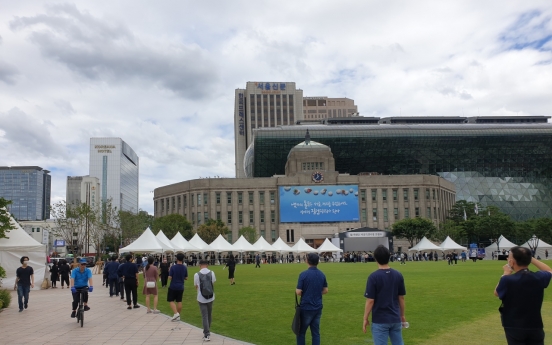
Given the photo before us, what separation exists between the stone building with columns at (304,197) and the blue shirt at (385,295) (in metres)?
87.0

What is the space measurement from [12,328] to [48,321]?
1398 millimetres

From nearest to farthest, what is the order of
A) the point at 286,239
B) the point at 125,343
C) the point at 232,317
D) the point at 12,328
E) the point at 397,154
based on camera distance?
the point at 125,343 → the point at 12,328 → the point at 232,317 → the point at 286,239 → the point at 397,154

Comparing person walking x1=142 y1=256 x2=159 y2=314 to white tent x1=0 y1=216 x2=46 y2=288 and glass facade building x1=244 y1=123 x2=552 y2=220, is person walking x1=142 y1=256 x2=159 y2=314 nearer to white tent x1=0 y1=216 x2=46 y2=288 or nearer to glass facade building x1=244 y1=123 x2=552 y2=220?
white tent x1=0 y1=216 x2=46 y2=288

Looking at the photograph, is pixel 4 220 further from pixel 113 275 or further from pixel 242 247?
pixel 242 247

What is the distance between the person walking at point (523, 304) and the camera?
6253 millimetres

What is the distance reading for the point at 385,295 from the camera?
736cm

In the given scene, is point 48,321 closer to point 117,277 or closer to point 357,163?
point 117,277

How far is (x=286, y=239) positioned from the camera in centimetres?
9550

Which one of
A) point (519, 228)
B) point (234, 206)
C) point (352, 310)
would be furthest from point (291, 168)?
point (352, 310)

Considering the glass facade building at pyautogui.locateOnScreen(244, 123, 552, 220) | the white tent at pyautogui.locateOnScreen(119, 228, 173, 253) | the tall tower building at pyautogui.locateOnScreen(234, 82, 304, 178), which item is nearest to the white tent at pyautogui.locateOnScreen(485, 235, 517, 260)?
the glass facade building at pyautogui.locateOnScreen(244, 123, 552, 220)

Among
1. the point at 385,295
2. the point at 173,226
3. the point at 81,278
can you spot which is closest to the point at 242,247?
the point at 173,226

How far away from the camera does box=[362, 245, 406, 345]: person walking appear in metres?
7.28

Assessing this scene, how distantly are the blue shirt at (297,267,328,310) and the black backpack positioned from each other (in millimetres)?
3549

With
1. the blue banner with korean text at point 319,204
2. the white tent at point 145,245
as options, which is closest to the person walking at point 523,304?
the white tent at point 145,245
